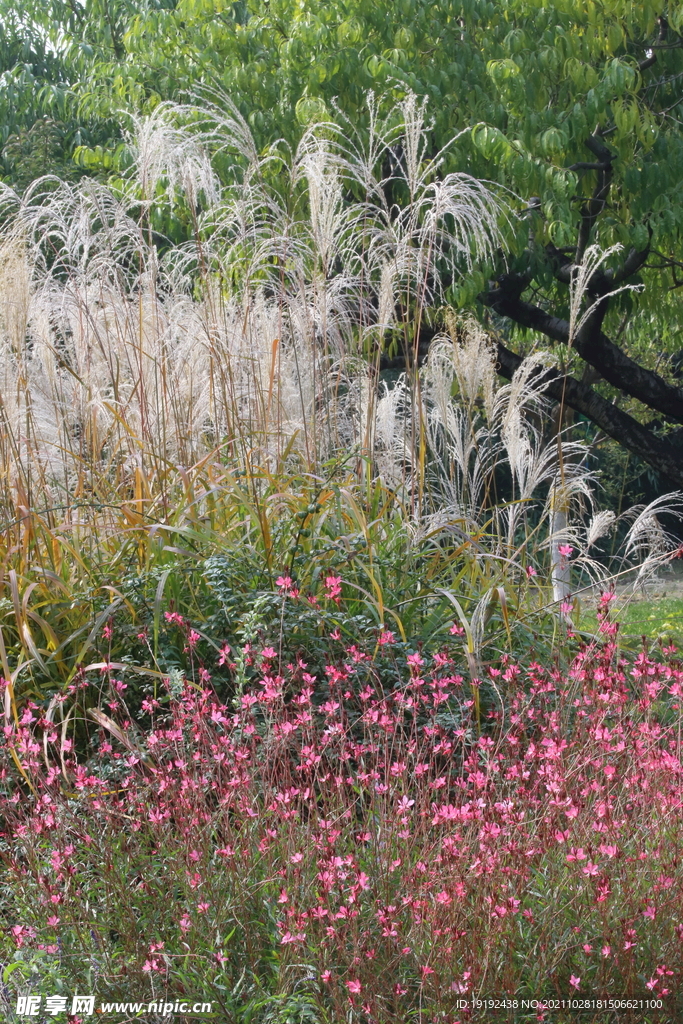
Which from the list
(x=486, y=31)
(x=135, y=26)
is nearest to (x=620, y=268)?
(x=486, y=31)

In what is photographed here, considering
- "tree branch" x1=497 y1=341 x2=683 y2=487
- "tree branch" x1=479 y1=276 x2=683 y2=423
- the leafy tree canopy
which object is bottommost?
"tree branch" x1=497 y1=341 x2=683 y2=487

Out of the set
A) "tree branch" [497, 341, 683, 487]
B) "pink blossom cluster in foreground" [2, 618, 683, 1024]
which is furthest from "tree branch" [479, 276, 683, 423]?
"pink blossom cluster in foreground" [2, 618, 683, 1024]

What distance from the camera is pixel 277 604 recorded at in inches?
132

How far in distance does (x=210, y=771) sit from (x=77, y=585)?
1665 millimetres

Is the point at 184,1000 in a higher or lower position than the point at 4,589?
lower

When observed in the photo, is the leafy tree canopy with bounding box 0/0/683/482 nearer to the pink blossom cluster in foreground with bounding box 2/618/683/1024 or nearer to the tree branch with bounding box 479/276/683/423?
the tree branch with bounding box 479/276/683/423

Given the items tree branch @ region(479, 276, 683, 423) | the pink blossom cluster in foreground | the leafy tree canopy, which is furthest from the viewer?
tree branch @ region(479, 276, 683, 423)

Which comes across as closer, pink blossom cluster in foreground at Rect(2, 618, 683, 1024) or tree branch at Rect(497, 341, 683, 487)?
pink blossom cluster in foreground at Rect(2, 618, 683, 1024)

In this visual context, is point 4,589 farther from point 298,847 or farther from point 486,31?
point 486,31

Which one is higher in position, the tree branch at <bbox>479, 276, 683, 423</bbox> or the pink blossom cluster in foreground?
the tree branch at <bbox>479, 276, 683, 423</bbox>

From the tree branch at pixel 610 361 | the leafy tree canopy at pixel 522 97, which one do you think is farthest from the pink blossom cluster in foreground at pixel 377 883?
the tree branch at pixel 610 361

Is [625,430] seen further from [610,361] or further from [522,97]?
[522,97]

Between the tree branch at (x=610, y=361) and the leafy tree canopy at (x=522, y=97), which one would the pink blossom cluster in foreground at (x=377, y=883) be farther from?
the tree branch at (x=610, y=361)

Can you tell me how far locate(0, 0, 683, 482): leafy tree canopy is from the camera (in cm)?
719
